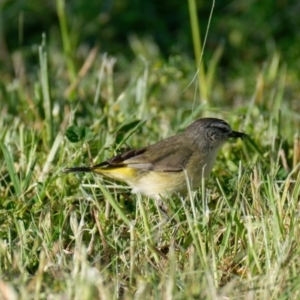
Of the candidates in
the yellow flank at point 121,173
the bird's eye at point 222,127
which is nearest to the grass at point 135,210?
the yellow flank at point 121,173

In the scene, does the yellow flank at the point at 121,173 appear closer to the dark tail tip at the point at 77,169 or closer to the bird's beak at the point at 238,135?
the dark tail tip at the point at 77,169

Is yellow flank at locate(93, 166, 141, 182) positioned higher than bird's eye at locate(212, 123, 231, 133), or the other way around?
bird's eye at locate(212, 123, 231, 133)

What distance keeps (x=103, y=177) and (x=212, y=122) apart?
0.74 meters

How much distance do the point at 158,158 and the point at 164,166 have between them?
0.06 meters

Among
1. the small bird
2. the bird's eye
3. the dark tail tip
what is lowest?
the small bird

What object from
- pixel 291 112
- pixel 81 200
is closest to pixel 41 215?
pixel 81 200

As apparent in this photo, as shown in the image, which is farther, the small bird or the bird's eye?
the bird's eye

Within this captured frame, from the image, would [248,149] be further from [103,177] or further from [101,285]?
[101,285]

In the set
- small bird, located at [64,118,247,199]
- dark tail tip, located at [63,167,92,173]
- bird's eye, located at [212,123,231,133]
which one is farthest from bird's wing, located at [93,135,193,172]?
bird's eye, located at [212,123,231,133]

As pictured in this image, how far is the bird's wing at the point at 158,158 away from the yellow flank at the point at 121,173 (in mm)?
23

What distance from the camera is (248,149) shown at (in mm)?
5035

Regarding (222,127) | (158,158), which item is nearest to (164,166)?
(158,158)

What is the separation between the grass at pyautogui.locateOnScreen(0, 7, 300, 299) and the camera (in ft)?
10.7

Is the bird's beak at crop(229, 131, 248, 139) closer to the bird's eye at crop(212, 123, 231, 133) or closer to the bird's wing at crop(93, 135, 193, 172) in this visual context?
the bird's eye at crop(212, 123, 231, 133)
